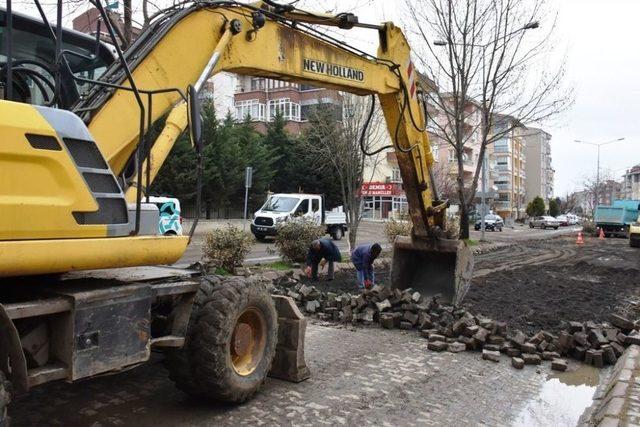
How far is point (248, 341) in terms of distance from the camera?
505 centimetres

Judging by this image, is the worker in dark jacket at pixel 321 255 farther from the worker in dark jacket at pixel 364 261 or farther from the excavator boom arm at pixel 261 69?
the excavator boom arm at pixel 261 69

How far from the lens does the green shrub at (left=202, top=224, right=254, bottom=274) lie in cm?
1189

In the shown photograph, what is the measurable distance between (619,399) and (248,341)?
3.25 m

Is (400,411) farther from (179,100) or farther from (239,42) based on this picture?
(239,42)

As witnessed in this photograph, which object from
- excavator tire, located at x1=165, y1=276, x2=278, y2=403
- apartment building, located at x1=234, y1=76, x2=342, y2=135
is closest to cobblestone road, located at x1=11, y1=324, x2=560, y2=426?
excavator tire, located at x1=165, y1=276, x2=278, y2=403

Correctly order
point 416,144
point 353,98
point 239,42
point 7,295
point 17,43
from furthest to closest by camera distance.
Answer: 1. point 353,98
2. point 416,144
3. point 239,42
4. point 17,43
5. point 7,295

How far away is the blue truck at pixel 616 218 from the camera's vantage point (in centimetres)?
3781

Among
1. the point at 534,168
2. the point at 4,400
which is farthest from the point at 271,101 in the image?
the point at 534,168

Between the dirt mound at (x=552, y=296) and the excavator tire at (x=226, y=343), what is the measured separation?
4.58 metres

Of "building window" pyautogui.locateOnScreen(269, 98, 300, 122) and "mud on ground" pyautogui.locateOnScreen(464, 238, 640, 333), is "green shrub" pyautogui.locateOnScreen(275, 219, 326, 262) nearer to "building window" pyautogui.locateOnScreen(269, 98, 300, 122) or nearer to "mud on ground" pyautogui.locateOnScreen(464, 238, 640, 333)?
"mud on ground" pyautogui.locateOnScreen(464, 238, 640, 333)

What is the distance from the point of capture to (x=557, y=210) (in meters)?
91.2

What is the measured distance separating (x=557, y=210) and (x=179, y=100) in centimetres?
9439

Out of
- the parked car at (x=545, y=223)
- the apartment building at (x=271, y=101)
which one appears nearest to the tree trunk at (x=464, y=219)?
the apartment building at (x=271, y=101)

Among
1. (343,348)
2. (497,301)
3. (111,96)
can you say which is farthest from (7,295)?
(497,301)
